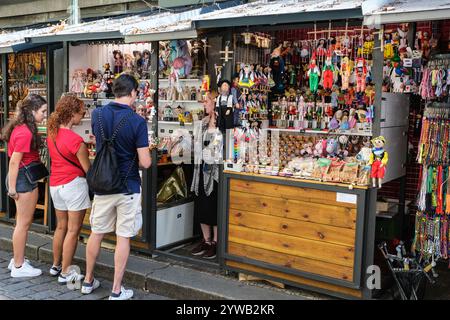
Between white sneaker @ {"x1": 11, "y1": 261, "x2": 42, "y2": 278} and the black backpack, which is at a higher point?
the black backpack

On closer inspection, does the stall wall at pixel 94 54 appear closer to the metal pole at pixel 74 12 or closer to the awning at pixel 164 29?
the awning at pixel 164 29

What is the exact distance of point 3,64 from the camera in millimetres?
7312

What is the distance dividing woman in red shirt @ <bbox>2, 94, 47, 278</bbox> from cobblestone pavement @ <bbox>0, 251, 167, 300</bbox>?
13cm

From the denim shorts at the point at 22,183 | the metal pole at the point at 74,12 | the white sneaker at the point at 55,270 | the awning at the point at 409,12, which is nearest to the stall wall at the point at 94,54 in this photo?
the denim shorts at the point at 22,183

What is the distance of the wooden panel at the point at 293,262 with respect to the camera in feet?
14.3

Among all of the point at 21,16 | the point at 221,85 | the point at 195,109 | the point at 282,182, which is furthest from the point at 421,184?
the point at 21,16

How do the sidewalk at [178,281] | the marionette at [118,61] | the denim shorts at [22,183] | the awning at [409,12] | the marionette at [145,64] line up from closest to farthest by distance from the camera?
the awning at [409,12] < the sidewalk at [178,281] < the denim shorts at [22,183] < the marionette at [145,64] < the marionette at [118,61]

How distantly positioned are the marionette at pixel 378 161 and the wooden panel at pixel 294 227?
1.61 ft

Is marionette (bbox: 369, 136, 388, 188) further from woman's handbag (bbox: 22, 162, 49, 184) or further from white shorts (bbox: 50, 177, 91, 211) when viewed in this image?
woman's handbag (bbox: 22, 162, 49, 184)

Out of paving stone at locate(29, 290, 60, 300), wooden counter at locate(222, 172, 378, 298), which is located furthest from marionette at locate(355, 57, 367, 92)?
paving stone at locate(29, 290, 60, 300)

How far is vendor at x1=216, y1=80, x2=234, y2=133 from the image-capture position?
5.01 metres

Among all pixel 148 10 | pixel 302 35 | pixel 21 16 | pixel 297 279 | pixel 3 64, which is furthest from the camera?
pixel 21 16

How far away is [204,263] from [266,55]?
2.40m

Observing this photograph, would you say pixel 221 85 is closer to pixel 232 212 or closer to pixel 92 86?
pixel 232 212
